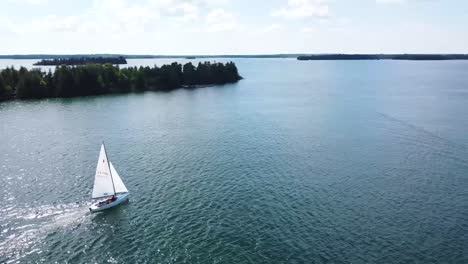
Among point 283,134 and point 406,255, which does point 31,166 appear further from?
point 406,255

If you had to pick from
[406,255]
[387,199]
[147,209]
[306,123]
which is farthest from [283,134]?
[406,255]

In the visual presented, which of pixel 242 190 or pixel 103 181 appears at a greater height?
pixel 103 181

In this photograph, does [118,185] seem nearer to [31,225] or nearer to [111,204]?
[111,204]

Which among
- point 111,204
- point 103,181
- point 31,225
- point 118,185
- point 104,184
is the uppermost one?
point 103,181

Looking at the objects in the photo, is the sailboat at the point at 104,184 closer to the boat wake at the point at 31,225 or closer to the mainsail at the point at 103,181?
the mainsail at the point at 103,181

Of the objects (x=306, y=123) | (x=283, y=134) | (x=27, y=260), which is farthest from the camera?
(x=306, y=123)

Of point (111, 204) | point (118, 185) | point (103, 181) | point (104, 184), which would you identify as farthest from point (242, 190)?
point (103, 181)

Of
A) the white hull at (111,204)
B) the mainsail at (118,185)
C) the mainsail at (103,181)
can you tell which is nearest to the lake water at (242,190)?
the white hull at (111,204)
